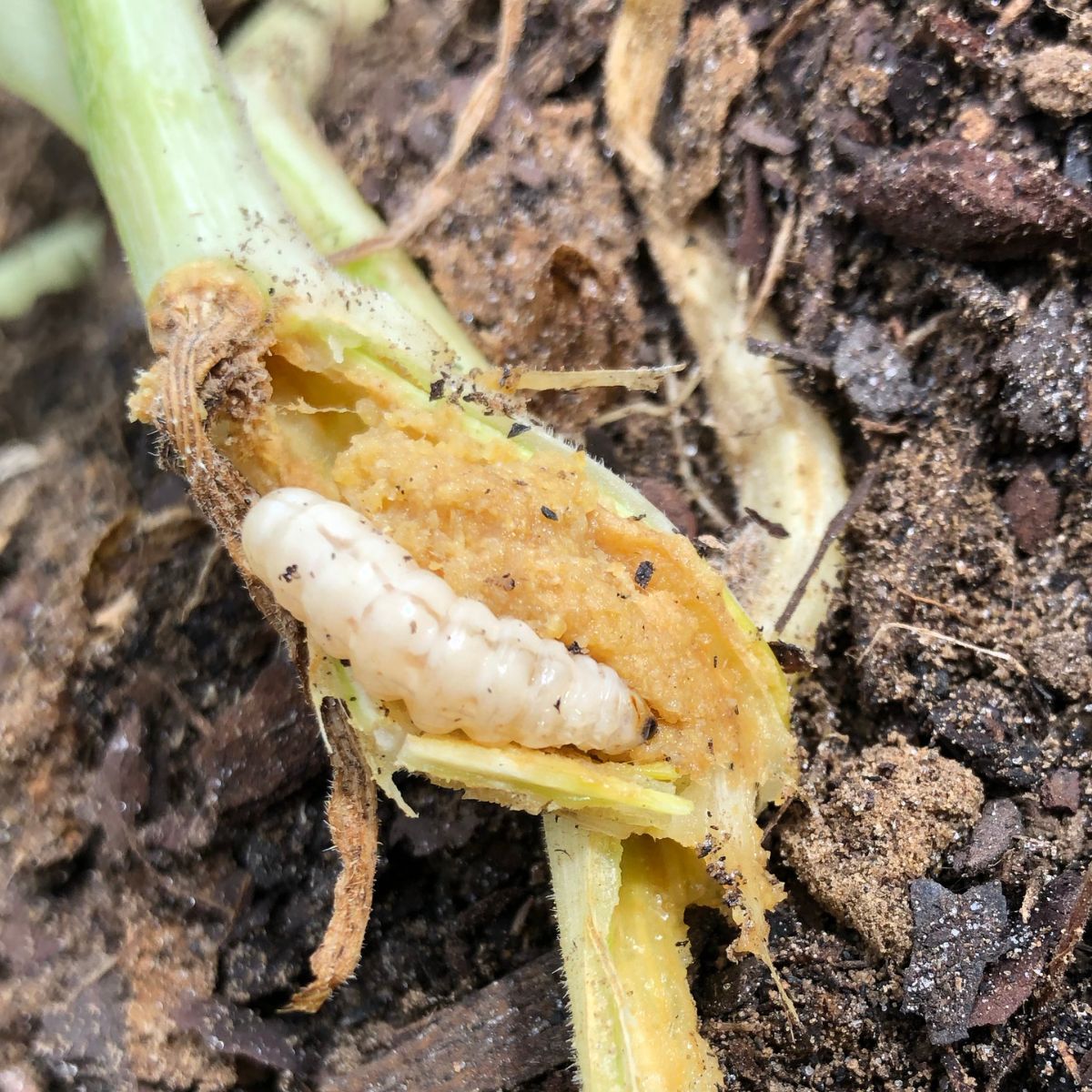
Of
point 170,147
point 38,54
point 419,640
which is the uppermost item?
point 38,54

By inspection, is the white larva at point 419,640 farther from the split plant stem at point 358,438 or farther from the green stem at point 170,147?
the green stem at point 170,147

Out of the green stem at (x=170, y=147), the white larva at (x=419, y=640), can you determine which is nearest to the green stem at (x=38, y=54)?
the green stem at (x=170, y=147)

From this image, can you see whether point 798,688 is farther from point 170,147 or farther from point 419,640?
point 170,147

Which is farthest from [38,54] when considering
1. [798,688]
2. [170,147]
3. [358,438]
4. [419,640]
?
[798,688]

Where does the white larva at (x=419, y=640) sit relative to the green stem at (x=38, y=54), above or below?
below

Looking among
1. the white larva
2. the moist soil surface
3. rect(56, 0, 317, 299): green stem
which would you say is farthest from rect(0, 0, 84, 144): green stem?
the white larva
